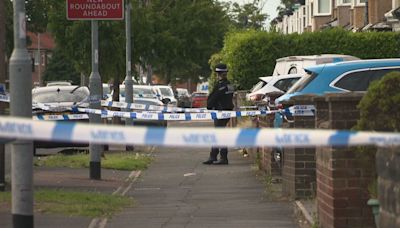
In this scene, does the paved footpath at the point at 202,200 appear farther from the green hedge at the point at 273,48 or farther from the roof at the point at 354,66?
the green hedge at the point at 273,48

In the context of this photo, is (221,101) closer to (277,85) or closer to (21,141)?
(277,85)

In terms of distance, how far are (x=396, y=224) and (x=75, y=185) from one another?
27.8 feet

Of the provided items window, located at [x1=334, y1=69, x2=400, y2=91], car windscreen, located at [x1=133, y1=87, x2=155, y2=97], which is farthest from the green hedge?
window, located at [x1=334, y1=69, x2=400, y2=91]

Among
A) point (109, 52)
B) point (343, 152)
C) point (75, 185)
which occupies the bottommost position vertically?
point (75, 185)

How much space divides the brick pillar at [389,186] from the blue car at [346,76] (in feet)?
21.9

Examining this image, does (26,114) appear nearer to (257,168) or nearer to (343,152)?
(343,152)

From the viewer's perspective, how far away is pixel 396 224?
650 cm

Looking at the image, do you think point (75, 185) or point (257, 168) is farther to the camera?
point (257, 168)

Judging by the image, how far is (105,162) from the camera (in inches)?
716

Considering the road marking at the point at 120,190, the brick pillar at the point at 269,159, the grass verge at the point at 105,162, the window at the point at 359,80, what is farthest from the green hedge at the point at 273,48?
the window at the point at 359,80

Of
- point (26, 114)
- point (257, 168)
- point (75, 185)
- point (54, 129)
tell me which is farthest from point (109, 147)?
point (54, 129)

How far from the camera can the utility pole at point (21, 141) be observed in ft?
23.3

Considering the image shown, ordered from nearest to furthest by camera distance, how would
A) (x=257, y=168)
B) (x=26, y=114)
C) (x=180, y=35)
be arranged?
(x=26, y=114), (x=257, y=168), (x=180, y=35)

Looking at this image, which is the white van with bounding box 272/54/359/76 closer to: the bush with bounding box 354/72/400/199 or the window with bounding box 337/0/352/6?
the bush with bounding box 354/72/400/199
